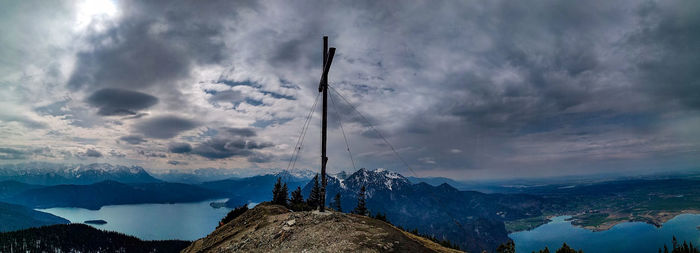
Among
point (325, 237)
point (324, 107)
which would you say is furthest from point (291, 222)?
point (324, 107)

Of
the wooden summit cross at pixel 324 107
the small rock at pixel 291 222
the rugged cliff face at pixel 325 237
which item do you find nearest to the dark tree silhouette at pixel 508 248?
the rugged cliff face at pixel 325 237

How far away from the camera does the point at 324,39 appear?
25562mm

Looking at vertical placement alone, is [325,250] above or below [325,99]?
below

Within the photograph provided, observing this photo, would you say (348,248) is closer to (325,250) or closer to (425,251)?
(325,250)

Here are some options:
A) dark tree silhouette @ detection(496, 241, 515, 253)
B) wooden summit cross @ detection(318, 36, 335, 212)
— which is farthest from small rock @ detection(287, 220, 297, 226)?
dark tree silhouette @ detection(496, 241, 515, 253)

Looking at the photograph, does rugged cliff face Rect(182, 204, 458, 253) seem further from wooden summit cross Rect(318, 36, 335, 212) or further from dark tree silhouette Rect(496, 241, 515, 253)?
dark tree silhouette Rect(496, 241, 515, 253)

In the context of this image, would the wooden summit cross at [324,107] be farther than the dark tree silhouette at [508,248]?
No

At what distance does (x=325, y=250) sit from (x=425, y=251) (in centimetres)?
686

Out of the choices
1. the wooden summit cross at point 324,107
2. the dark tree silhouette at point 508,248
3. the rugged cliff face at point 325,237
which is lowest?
the dark tree silhouette at point 508,248

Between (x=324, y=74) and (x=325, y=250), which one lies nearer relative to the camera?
(x=325, y=250)

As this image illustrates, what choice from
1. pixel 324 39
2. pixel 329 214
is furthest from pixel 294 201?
pixel 324 39

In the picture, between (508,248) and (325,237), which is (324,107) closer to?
(325,237)

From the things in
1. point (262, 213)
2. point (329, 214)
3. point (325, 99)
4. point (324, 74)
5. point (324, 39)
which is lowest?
point (262, 213)

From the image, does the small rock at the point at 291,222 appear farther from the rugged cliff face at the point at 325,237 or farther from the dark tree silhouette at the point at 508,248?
the dark tree silhouette at the point at 508,248
